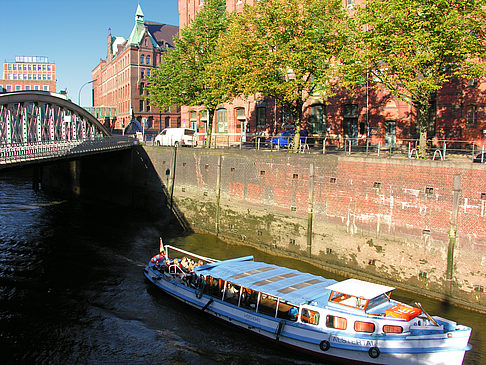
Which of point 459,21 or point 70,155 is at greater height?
point 459,21

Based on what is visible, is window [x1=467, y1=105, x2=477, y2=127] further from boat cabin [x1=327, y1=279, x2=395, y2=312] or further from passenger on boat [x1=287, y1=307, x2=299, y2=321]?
passenger on boat [x1=287, y1=307, x2=299, y2=321]

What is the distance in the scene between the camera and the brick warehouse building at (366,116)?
30625 millimetres

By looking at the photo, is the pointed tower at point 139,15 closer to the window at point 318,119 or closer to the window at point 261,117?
the window at point 261,117

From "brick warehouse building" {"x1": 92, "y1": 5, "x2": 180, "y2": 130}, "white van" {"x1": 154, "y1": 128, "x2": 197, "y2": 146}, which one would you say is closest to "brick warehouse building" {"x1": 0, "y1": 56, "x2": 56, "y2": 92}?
"brick warehouse building" {"x1": 92, "y1": 5, "x2": 180, "y2": 130}

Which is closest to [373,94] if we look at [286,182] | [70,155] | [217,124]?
[286,182]

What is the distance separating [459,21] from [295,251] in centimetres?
1614

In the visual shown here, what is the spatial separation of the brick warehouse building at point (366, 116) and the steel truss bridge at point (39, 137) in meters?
10.7

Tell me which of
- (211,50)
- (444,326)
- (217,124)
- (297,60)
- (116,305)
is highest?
(211,50)

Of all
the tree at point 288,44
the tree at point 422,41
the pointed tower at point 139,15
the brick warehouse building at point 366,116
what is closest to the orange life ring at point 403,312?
the tree at point 422,41

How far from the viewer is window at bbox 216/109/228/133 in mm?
51500

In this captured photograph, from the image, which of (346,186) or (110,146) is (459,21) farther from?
(110,146)

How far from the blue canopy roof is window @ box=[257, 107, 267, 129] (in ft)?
84.2

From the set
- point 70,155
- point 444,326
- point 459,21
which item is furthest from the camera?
point 70,155

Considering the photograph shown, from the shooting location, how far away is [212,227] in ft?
112
